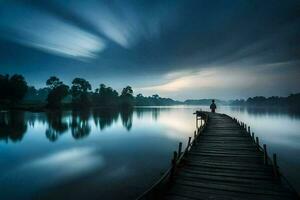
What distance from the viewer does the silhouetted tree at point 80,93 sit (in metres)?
109

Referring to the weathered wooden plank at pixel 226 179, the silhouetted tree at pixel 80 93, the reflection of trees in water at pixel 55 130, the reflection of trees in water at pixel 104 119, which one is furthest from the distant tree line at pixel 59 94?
the weathered wooden plank at pixel 226 179

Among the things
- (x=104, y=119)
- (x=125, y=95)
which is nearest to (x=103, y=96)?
(x=125, y=95)

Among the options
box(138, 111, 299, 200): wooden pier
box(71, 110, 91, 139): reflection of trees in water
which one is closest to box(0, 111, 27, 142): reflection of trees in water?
box(71, 110, 91, 139): reflection of trees in water

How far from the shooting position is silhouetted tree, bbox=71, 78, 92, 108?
4279 inches

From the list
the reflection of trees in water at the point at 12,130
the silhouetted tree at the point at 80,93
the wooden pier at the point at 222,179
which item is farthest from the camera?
the silhouetted tree at the point at 80,93

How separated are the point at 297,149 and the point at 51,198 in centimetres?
2543

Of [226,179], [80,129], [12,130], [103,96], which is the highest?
[103,96]

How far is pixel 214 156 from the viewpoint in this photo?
12758 millimetres

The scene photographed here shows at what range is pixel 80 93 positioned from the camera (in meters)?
116

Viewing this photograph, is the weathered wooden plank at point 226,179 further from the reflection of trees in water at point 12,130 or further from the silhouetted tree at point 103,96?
the silhouetted tree at point 103,96

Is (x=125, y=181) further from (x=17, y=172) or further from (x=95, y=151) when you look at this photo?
(x=95, y=151)

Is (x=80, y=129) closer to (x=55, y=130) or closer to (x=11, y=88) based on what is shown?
(x=55, y=130)

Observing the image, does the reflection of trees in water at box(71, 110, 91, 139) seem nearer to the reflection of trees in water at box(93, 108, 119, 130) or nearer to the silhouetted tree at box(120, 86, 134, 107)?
the reflection of trees in water at box(93, 108, 119, 130)

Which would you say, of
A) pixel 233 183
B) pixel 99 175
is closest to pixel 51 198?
pixel 99 175
